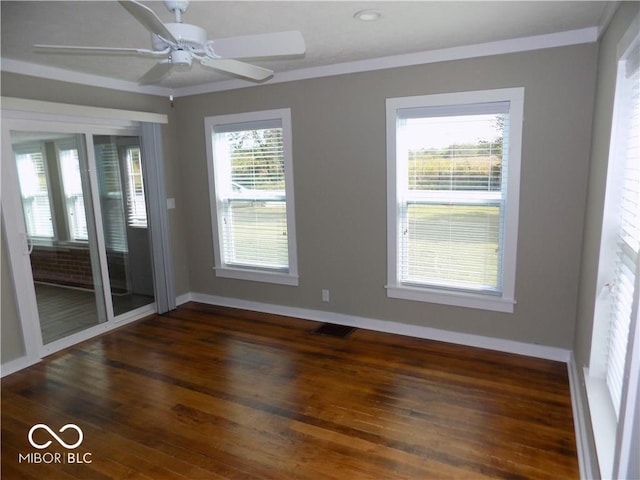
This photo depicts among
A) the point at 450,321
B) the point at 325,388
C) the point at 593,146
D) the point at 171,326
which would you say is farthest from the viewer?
the point at 171,326

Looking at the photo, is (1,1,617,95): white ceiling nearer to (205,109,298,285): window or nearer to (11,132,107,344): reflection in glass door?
(11,132,107,344): reflection in glass door

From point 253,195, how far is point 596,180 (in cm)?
319

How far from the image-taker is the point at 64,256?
3.92 metres

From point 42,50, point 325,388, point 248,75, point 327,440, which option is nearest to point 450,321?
point 325,388

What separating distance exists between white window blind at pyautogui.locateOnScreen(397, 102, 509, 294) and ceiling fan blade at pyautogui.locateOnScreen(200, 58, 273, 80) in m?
1.63

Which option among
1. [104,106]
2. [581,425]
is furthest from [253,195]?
[581,425]

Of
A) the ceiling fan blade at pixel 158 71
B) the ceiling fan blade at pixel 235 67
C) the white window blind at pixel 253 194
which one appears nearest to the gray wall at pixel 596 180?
the ceiling fan blade at pixel 235 67

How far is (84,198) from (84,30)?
186cm

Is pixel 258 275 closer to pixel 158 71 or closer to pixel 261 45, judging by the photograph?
pixel 158 71

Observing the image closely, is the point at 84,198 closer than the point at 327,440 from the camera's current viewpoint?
No

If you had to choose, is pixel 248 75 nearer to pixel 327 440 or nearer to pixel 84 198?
pixel 327 440

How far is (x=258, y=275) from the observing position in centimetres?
468

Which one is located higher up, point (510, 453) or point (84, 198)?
point (84, 198)

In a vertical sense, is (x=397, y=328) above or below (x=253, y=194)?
below
